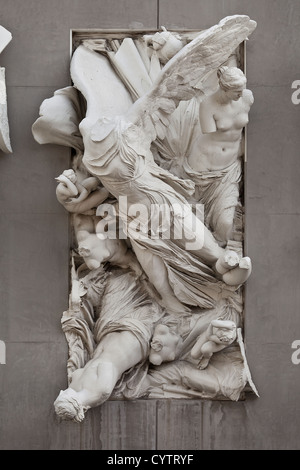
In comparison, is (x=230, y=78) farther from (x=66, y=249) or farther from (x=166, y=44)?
(x=66, y=249)

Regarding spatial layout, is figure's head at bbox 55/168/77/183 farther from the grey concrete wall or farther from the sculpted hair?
the sculpted hair

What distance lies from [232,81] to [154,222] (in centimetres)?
118

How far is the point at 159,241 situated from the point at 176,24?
1.71 metres

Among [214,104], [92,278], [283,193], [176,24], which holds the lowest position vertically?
[92,278]

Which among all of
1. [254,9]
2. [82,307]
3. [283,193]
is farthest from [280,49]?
[82,307]

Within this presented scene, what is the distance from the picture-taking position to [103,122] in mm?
9555

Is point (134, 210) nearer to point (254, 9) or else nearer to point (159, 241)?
point (159, 241)

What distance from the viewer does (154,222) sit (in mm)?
9680

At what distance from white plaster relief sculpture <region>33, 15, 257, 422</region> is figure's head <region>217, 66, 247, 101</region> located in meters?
0.01

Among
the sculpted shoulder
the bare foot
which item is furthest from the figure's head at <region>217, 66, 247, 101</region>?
the bare foot

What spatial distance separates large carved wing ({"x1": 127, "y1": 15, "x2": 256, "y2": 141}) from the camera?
9500mm

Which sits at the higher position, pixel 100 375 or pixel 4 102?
pixel 4 102

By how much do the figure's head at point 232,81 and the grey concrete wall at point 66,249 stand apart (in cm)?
38

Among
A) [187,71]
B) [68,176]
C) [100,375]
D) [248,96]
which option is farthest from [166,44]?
[100,375]
